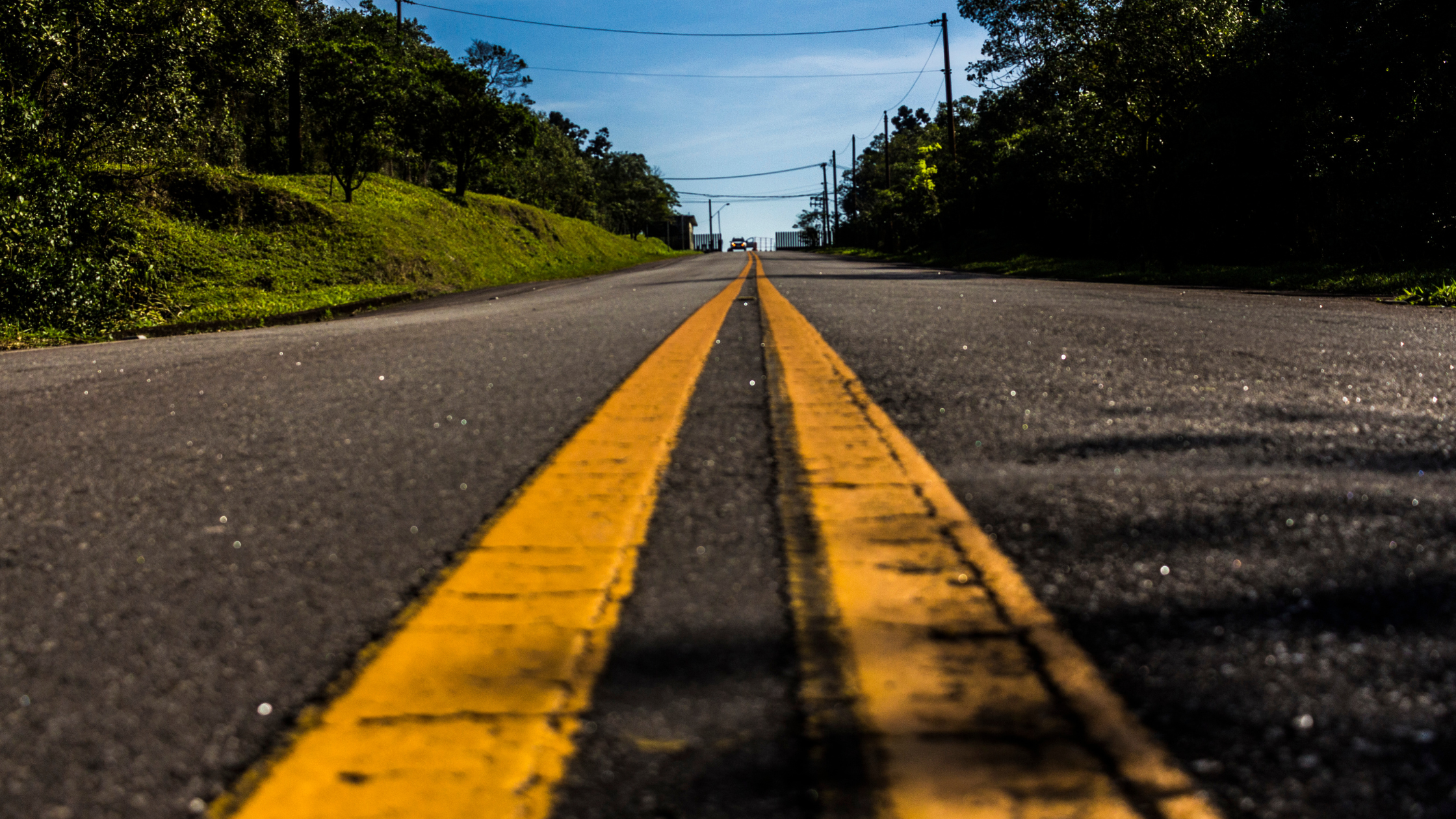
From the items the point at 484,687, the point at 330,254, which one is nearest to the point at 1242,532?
the point at 484,687

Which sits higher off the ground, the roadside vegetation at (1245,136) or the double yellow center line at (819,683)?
the roadside vegetation at (1245,136)

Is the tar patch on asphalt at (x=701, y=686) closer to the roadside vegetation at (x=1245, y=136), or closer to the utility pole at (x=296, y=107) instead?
the roadside vegetation at (x=1245, y=136)

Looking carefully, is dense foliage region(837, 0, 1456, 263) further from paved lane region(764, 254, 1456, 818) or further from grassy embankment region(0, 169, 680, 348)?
grassy embankment region(0, 169, 680, 348)

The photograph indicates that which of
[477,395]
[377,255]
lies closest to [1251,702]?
[477,395]

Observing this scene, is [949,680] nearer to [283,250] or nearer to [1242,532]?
[1242,532]

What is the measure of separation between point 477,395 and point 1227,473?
2155 mm

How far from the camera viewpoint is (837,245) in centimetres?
7906

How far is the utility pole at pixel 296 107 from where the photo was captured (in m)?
23.6

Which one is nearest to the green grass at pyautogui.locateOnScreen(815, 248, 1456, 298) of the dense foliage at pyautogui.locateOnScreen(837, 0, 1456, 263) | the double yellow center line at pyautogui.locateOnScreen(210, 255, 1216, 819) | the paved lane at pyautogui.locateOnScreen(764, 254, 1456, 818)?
the dense foliage at pyautogui.locateOnScreen(837, 0, 1456, 263)

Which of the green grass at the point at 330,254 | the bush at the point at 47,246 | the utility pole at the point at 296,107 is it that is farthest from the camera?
the utility pole at the point at 296,107

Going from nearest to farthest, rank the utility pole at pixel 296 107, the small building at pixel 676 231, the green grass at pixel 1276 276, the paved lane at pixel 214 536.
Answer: the paved lane at pixel 214 536
the green grass at pixel 1276 276
the utility pole at pixel 296 107
the small building at pixel 676 231

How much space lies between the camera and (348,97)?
75.1 ft

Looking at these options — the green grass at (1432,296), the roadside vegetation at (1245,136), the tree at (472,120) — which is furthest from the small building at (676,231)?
the green grass at (1432,296)

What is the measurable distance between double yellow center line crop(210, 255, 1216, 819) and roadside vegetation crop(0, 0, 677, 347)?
9.42 metres
